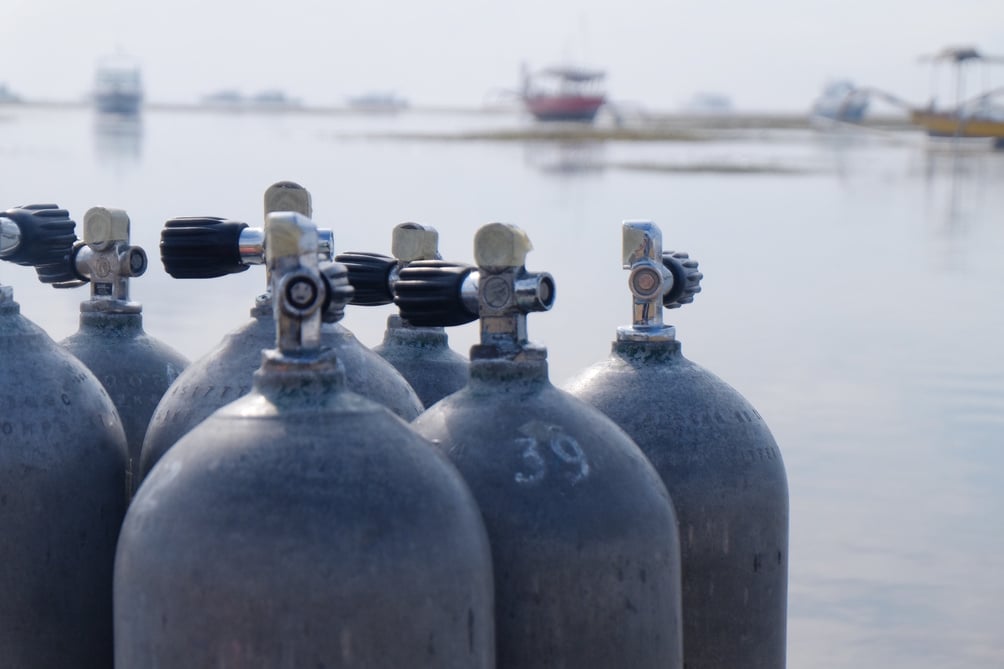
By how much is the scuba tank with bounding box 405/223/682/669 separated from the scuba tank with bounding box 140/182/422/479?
12.7 inches

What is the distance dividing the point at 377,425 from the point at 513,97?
102 meters

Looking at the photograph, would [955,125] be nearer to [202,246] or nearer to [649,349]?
[649,349]

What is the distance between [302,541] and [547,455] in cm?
58

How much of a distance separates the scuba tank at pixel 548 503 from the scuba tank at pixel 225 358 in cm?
32

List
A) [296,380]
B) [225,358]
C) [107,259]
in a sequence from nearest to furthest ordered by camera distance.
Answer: [296,380], [225,358], [107,259]

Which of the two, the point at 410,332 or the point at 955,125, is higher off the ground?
the point at 410,332

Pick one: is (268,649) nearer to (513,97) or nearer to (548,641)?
(548,641)

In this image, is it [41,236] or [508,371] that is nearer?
[508,371]

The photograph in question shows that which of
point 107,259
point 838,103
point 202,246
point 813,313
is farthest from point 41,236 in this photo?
point 838,103

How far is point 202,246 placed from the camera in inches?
128

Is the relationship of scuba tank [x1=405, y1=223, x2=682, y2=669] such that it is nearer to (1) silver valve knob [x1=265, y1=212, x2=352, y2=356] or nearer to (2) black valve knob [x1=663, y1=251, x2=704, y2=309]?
(1) silver valve knob [x1=265, y1=212, x2=352, y2=356]

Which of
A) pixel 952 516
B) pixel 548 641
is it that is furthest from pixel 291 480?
pixel 952 516

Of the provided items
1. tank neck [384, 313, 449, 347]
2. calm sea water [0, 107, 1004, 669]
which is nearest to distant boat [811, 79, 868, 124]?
calm sea water [0, 107, 1004, 669]

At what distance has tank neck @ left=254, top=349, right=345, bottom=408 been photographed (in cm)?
252
